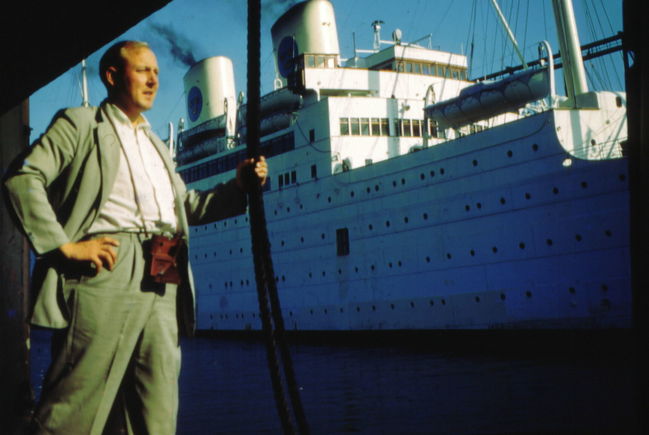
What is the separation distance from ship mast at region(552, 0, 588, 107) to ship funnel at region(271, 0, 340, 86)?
9.19 m

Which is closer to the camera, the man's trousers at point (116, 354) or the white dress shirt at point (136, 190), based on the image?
the man's trousers at point (116, 354)

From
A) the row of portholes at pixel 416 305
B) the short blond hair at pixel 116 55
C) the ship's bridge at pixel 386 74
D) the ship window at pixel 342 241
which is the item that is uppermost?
the ship's bridge at pixel 386 74

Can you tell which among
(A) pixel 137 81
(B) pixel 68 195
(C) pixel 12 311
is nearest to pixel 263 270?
(B) pixel 68 195

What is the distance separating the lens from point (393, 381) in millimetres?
9891

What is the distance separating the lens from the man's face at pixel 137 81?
2.31 metres

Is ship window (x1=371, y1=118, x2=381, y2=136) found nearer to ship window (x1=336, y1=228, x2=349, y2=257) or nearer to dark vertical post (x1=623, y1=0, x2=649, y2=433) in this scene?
ship window (x1=336, y1=228, x2=349, y2=257)

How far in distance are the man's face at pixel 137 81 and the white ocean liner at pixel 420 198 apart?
481 inches

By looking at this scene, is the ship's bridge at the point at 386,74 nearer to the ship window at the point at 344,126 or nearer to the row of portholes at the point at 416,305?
the ship window at the point at 344,126

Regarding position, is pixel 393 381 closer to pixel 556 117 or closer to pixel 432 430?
pixel 432 430

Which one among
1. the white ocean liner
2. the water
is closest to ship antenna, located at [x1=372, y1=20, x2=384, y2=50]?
the white ocean liner

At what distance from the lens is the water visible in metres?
6.18

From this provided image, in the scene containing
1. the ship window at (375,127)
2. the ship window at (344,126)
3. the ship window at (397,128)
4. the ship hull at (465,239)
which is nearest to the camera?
the ship hull at (465,239)

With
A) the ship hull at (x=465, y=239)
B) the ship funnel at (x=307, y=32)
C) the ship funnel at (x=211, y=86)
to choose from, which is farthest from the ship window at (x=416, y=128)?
the ship funnel at (x=211, y=86)

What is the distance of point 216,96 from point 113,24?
27.4m
